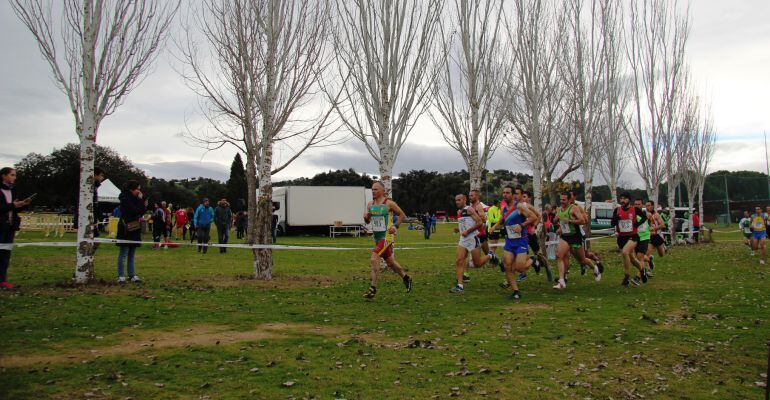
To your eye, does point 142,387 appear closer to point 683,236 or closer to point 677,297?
point 677,297

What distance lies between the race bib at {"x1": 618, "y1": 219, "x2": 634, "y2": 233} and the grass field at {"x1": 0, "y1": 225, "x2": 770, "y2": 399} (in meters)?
1.21

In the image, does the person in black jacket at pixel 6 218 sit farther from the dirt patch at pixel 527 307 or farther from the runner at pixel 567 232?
the runner at pixel 567 232

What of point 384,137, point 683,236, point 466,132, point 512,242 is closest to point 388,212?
point 512,242

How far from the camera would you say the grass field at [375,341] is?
4.90 m

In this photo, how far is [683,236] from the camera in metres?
32.1

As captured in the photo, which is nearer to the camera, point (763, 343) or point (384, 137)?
point (763, 343)

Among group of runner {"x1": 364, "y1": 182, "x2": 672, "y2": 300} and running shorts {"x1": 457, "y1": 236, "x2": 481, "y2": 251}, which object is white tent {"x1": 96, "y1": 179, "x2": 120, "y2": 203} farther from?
running shorts {"x1": 457, "y1": 236, "x2": 481, "y2": 251}

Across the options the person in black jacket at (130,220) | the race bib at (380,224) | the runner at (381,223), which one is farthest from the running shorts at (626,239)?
the person in black jacket at (130,220)

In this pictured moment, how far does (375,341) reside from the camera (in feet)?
21.7

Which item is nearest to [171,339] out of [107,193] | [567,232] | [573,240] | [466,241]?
[466,241]

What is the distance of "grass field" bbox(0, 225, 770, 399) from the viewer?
193 inches

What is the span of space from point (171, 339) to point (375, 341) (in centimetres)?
233

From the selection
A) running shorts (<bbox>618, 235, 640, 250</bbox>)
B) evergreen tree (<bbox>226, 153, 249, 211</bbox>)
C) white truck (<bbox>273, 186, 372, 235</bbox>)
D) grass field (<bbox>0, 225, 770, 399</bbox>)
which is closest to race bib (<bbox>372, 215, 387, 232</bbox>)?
grass field (<bbox>0, 225, 770, 399</bbox>)

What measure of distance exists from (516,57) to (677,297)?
11.5 meters
